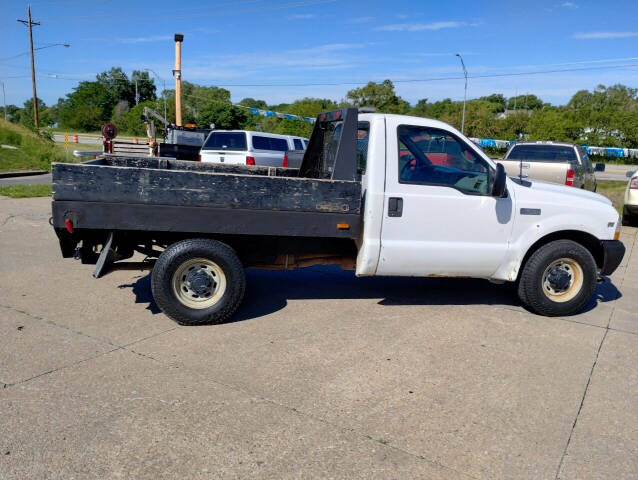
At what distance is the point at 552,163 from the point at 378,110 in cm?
3474

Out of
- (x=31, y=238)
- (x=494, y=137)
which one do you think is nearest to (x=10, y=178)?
(x=31, y=238)

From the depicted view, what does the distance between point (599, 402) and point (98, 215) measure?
4302 mm

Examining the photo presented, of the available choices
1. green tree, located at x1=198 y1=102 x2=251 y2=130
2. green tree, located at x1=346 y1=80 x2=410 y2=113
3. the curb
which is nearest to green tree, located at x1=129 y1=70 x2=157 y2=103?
green tree, located at x1=198 y1=102 x2=251 y2=130

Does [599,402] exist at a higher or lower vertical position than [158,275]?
lower

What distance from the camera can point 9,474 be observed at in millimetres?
3037

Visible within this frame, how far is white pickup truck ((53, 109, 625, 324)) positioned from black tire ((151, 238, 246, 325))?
1cm

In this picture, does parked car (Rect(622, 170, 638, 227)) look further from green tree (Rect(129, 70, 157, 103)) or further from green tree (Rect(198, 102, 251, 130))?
green tree (Rect(129, 70, 157, 103))

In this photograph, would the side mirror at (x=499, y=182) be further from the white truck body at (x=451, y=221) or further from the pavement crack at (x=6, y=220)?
the pavement crack at (x=6, y=220)

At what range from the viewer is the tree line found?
57.9m

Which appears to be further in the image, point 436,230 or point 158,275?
point 436,230

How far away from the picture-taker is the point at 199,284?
531cm

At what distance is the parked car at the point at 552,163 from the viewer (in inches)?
463

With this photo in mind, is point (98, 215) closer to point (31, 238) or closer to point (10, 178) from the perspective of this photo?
point (31, 238)

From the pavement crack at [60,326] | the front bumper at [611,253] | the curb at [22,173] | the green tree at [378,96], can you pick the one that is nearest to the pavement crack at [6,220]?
the pavement crack at [60,326]
